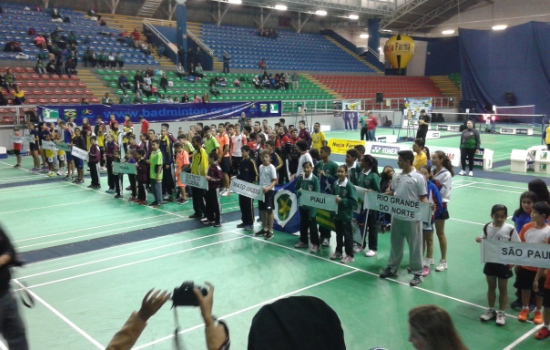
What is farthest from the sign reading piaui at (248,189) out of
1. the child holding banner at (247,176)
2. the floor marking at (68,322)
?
the floor marking at (68,322)

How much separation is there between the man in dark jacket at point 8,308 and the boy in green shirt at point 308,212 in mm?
5637

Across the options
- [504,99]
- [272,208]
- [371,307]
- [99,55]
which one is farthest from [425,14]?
[371,307]

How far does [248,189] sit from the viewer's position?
10.5m

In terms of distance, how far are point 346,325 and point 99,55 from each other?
30377mm

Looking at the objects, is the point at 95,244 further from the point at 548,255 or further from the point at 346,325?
the point at 548,255

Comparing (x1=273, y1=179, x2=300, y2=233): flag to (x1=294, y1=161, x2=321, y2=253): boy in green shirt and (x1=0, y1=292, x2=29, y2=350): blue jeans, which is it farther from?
(x1=0, y1=292, x2=29, y2=350): blue jeans

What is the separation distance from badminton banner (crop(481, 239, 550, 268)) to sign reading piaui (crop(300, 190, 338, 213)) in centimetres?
291

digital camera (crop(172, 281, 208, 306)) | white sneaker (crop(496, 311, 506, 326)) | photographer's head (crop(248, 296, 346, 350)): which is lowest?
white sneaker (crop(496, 311, 506, 326))

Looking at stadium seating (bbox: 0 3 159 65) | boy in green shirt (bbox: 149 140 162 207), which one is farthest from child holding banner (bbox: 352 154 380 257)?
stadium seating (bbox: 0 3 159 65)

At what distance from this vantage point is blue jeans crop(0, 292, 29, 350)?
4516 mm

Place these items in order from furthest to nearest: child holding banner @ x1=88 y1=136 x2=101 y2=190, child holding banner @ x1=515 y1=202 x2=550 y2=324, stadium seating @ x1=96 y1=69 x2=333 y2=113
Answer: stadium seating @ x1=96 y1=69 x2=333 y2=113 → child holding banner @ x1=88 y1=136 x2=101 y2=190 → child holding banner @ x1=515 y1=202 x2=550 y2=324

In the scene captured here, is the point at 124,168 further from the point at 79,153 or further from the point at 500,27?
the point at 500,27

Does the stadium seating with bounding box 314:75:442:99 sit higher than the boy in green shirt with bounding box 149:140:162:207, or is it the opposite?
the stadium seating with bounding box 314:75:442:99

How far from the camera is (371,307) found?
7000 millimetres
